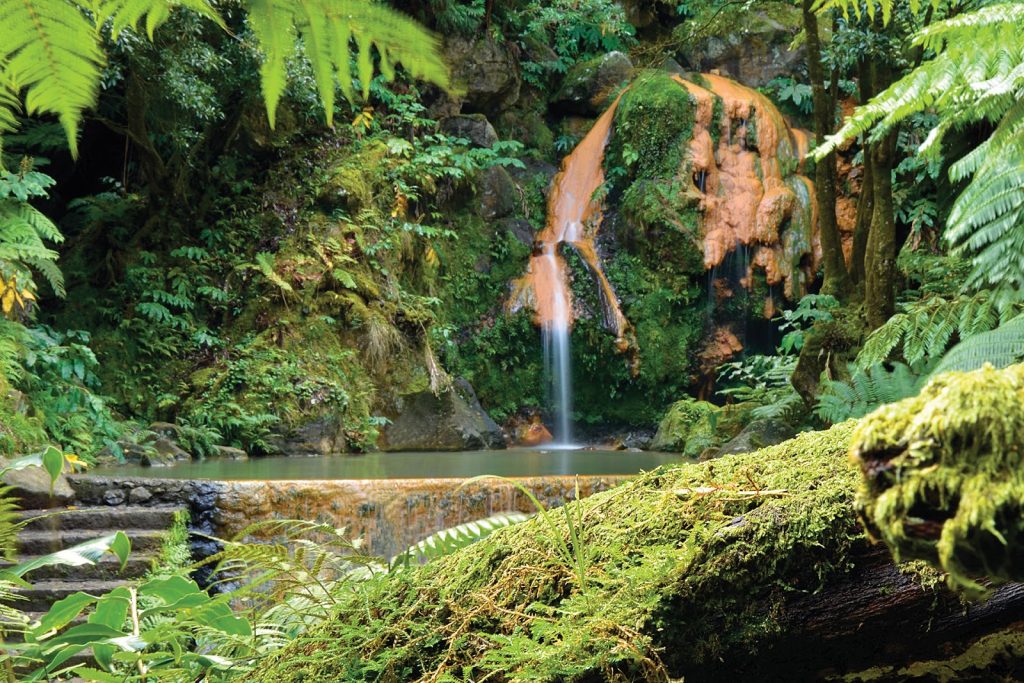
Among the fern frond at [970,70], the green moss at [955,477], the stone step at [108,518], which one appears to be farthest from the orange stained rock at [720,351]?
the green moss at [955,477]

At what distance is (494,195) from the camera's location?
13.1 m

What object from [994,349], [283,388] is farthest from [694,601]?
[283,388]

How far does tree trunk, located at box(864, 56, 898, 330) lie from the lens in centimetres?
699

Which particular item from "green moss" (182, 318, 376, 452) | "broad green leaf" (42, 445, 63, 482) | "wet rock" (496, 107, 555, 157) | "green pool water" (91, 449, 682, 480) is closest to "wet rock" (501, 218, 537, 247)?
"wet rock" (496, 107, 555, 157)

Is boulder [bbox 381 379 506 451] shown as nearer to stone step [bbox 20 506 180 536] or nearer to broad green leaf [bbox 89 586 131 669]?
stone step [bbox 20 506 180 536]

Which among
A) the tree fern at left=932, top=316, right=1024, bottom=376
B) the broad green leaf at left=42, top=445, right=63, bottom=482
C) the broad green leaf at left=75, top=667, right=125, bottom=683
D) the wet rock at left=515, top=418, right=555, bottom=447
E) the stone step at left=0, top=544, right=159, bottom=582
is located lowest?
the stone step at left=0, top=544, right=159, bottom=582

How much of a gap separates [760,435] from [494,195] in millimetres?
7125

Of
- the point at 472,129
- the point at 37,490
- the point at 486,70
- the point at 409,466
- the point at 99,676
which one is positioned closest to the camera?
the point at 99,676

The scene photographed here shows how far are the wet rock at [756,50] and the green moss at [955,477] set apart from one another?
1518cm

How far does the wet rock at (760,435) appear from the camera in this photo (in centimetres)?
726

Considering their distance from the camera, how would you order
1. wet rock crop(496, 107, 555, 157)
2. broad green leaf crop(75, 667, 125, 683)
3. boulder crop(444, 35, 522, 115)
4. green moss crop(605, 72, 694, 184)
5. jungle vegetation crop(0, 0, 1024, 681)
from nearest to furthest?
Answer: jungle vegetation crop(0, 0, 1024, 681) < broad green leaf crop(75, 667, 125, 683) < green moss crop(605, 72, 694, 184) < boulder crop(444, 35, 522, 115) < wet rock crop(496, 107, 555, 157)

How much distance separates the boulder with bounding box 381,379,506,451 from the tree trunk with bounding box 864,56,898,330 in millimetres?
4865

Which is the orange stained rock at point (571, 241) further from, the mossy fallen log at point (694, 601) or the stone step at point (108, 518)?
the mossy fallen log at point (694, 601)

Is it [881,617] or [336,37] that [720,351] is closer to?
[881,617]
